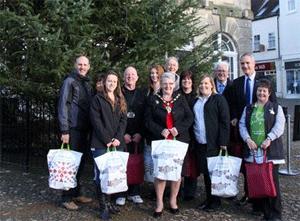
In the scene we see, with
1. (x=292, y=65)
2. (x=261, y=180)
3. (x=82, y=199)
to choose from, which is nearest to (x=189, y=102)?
(x=261, y=180)

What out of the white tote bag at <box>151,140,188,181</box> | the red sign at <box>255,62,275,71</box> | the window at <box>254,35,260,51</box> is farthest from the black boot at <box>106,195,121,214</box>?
the window at <box>254,35,260,51</box>

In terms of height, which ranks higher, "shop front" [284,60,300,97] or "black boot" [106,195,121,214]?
"shop front" [284,60,300,97]

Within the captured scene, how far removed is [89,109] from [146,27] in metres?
2.95

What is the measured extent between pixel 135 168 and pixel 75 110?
1.14 meters

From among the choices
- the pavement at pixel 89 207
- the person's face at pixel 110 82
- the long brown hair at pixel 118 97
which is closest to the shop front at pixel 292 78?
the pavement at pixel 89 207

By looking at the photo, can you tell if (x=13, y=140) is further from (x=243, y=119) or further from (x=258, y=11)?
(x=258, y=11)

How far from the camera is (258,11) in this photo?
→ 44.8 metres

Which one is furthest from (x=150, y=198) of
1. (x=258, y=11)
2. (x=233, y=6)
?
(x=258, y=11)

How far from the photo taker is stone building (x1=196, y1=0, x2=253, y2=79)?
749 inches

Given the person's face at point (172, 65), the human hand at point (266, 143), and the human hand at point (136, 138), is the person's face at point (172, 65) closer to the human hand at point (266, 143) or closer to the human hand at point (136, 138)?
the human hand at point (136, 138)

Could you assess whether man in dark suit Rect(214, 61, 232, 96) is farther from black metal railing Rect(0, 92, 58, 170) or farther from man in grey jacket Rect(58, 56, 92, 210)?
black metal railing Rect(0, 92, 58, 170)

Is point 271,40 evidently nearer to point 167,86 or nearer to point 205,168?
point 205,168

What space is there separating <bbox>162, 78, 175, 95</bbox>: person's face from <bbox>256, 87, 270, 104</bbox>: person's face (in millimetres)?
1091

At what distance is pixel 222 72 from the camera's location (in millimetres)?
7055
